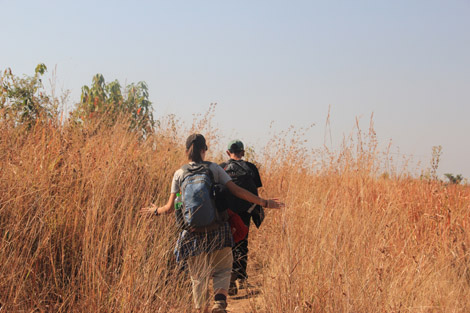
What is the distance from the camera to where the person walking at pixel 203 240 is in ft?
10.8

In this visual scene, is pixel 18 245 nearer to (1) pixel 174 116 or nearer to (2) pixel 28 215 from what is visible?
(2) pixel 28 215

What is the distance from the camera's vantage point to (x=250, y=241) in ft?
18.6

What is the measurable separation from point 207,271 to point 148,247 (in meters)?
0.88

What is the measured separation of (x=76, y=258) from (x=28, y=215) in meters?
0.50

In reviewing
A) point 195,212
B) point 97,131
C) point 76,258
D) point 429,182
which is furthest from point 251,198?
point 429,182

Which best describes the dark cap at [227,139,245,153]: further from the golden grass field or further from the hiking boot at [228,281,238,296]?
the hiking boot at [228,281,238,296]

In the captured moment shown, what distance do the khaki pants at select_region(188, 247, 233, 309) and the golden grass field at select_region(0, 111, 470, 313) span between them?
13 cm

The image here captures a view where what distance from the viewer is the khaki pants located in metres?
3.29

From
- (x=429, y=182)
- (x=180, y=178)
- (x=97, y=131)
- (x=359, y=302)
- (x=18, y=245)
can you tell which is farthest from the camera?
(x=429, y=182)

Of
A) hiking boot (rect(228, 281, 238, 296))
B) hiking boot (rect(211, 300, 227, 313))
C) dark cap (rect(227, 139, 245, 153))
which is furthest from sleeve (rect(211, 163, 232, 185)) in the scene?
hiking boot (rect(228, 281, 238, 296))

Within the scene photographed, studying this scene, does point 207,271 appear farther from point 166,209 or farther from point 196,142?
point 196,142

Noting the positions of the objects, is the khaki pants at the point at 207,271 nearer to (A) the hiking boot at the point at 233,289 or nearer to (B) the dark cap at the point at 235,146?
(A) the hiking boot at the point at 233,289

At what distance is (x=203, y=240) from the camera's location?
3.33 metres

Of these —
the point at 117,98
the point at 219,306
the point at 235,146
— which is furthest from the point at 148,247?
the point at 117,98
